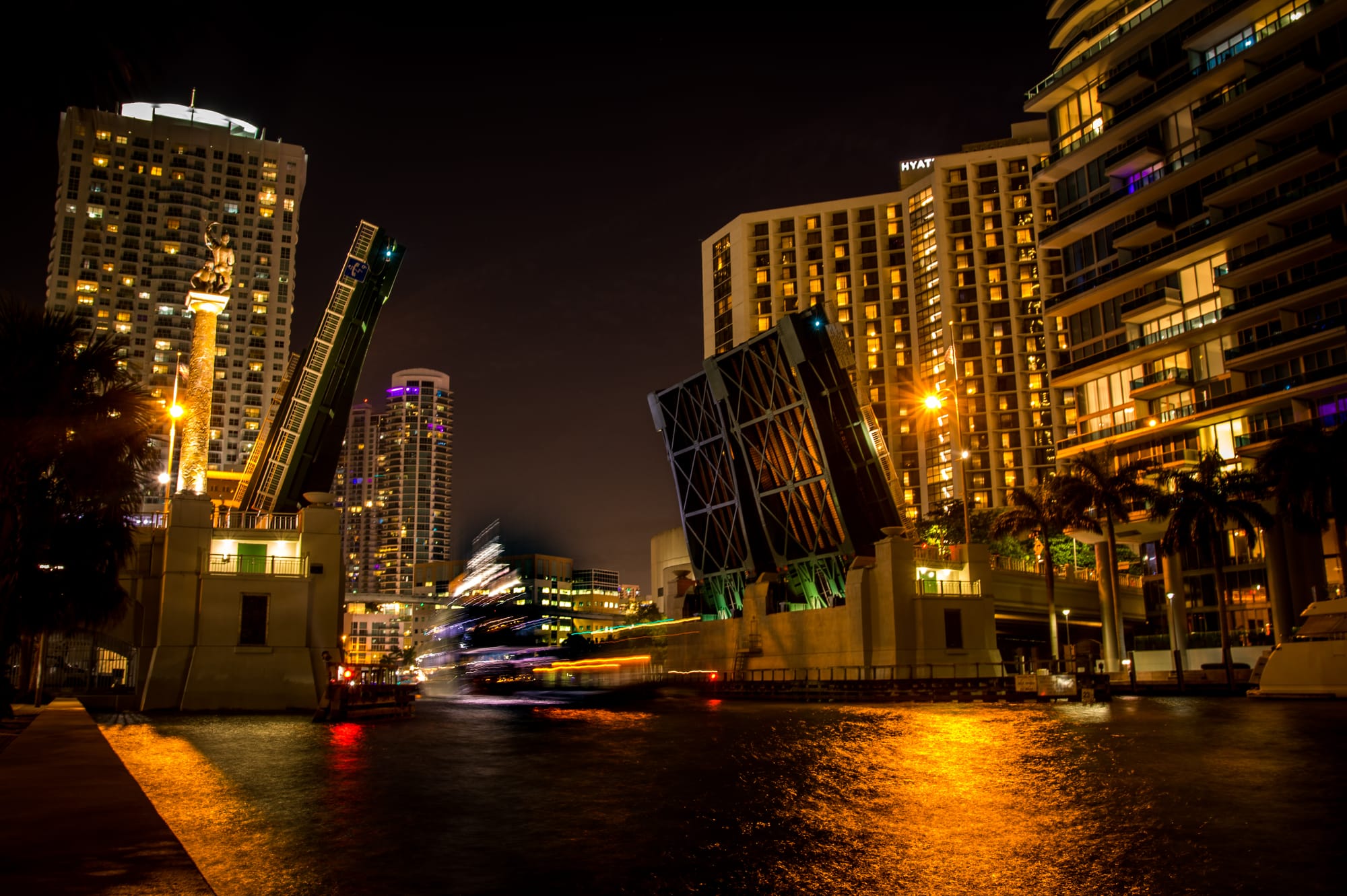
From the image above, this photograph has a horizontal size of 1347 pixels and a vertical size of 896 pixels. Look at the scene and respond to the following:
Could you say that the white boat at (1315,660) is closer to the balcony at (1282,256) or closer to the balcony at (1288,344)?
the balcony at (1288,344)

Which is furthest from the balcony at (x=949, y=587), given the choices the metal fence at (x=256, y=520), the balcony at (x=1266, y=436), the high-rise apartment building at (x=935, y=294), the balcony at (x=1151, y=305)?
the high-rise apartment building at (x=935, y=294)

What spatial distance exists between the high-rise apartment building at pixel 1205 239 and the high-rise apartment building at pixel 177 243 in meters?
122

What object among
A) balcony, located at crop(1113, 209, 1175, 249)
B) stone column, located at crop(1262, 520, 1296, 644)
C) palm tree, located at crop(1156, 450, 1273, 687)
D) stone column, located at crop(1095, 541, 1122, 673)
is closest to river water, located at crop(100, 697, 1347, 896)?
palm tree, located at crop(1156, 450, 1273, 687)

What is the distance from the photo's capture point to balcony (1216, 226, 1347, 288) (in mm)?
56719

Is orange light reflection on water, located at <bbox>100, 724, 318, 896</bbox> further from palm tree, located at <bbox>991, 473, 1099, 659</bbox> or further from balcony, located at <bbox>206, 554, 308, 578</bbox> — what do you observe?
palm tree, located at <bbox>991, 473, 1099, 659</bbox>

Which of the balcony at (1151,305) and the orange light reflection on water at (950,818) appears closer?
the orange light reflection on water at (950,818)

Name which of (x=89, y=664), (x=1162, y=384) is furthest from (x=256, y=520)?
(x=1162, y=384)

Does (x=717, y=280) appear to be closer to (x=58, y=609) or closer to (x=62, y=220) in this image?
(x=62, y=220)

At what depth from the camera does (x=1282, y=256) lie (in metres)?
58.8

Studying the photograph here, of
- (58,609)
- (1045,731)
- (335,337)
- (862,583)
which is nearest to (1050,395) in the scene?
(862,583)

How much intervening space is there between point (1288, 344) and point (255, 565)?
5686cm

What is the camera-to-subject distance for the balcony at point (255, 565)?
41188 mm

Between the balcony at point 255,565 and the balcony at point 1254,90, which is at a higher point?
→ the balcony at point 1254,90

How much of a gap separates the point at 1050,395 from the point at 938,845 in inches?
5205
